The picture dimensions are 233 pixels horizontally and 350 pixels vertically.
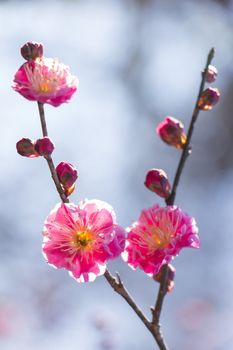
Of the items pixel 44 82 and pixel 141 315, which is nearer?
pixel 141 315

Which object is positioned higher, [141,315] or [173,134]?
[173,134]

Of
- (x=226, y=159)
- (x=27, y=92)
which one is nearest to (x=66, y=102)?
(x=27, y=92)

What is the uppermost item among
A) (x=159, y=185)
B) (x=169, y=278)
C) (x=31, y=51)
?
(x=31, y=51)

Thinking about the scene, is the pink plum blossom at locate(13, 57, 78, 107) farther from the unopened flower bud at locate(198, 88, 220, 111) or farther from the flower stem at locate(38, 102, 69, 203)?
the unopened flower bud at locate(198, 88, 220, 111)

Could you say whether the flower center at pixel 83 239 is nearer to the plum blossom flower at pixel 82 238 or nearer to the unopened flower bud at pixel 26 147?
the plum blossom flower at pixel 82 238

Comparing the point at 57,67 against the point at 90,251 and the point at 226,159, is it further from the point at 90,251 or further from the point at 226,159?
the point at 226,159

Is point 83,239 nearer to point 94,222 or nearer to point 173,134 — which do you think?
point 94,222

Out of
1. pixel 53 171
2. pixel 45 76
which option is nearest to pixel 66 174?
pixel 53 171
